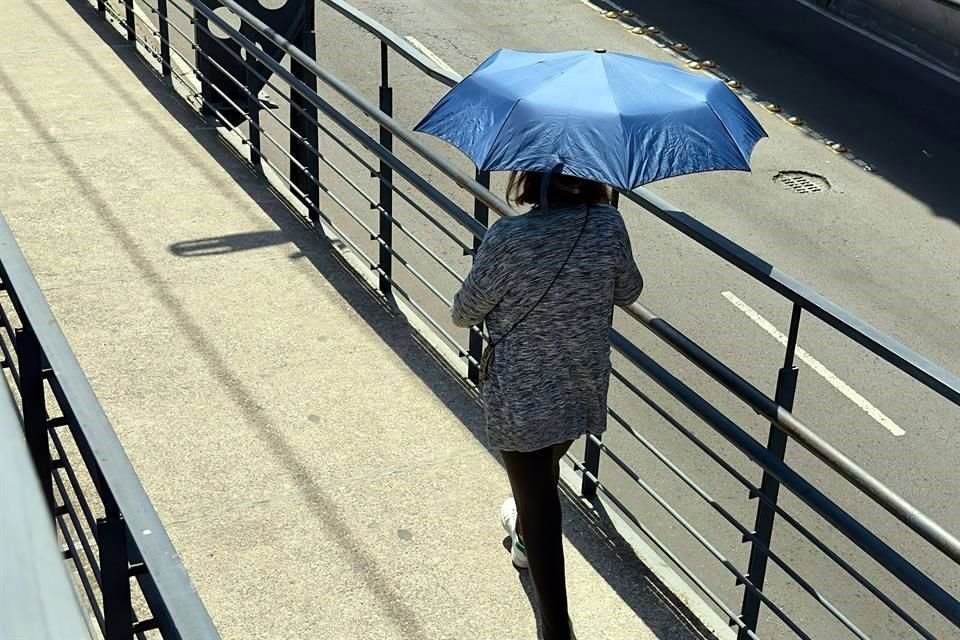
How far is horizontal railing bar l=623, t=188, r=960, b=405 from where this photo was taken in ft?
11.7

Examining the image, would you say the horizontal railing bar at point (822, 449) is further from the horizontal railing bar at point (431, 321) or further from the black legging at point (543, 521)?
the horizontal railing bar at point (431, 321)

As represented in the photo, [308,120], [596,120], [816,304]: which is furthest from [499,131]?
[308,120]

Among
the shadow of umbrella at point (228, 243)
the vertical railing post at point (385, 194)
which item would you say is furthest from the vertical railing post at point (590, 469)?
the shadow of umbrella at point (228, 243)

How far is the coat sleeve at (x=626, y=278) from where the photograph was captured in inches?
149

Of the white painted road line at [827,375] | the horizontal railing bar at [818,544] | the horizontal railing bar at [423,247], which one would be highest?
the horizontal railing bar at [423,247]

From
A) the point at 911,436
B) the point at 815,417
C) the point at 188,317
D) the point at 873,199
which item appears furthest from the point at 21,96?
the point at 873,199

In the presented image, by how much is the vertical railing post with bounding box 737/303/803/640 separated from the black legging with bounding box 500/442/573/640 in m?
0.71

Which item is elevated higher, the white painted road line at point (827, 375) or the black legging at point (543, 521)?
the black legging at point (543, 521)

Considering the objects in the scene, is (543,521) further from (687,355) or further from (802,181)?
(802,181)

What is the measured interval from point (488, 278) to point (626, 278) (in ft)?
1.39

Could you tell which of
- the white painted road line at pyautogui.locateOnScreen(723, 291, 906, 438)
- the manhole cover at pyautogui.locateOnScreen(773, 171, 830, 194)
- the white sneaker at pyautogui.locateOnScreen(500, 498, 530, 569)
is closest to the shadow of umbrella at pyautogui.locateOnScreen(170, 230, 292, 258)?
the white sneaker at pyautogui.locateOnScreen(500, 498, 530, 569)

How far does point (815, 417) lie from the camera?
29.7 ft

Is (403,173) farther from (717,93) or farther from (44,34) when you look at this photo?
(44,34)

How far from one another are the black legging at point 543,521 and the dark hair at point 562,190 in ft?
2.51
